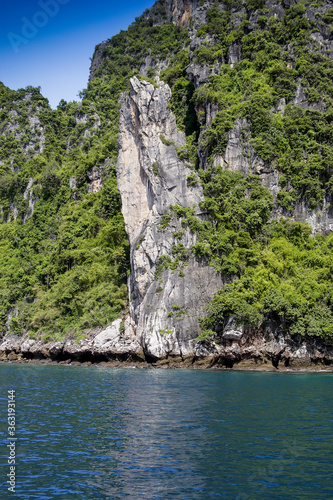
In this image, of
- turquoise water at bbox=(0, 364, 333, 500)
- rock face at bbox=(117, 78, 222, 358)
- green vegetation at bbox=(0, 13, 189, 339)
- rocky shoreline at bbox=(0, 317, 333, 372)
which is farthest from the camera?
green vegetation at bbox=(0, 13, 189, 339)

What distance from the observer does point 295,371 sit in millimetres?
37062

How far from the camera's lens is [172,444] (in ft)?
43.9

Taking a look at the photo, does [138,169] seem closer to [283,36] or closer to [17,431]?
[283,36]

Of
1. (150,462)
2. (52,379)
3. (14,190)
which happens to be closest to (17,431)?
(150,462)

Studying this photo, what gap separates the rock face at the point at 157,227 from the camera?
4194 cm

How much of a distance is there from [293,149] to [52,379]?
3778 cm

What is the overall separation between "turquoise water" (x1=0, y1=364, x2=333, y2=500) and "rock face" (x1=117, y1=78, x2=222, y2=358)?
687 inches

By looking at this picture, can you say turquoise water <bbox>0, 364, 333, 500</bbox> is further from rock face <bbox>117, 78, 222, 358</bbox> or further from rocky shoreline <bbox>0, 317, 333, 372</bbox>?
rock face <bbox>117, 78, 222, 358</bbox>

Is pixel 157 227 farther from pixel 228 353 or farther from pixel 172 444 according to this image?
pixel 172 444

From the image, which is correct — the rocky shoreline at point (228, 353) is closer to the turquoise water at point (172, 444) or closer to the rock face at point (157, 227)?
the rock face at point (157, 227)

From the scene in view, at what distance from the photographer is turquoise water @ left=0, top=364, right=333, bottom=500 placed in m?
9.98

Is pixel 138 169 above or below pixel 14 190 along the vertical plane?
below

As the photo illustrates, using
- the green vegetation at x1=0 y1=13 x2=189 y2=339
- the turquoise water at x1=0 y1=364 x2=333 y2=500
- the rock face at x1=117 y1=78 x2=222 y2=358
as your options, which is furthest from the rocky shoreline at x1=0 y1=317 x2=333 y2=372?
the turquoise water at x1=0 y1=364 x2=333 y2=500

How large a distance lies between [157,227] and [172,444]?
3535 centimetres
